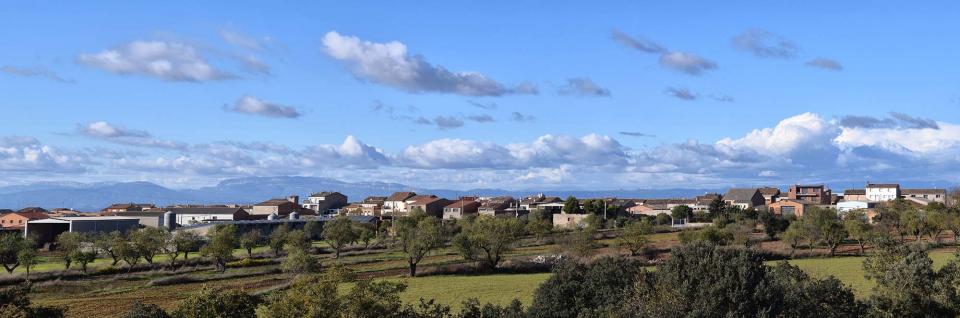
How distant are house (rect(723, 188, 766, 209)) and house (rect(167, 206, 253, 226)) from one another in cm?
10936

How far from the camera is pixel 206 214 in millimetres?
168250

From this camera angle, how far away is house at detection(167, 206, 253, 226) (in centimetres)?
16180

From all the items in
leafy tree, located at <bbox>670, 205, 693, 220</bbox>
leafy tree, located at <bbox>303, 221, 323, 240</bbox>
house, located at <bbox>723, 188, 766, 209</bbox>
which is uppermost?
house, located at <bbox>723, 188, 766, 209</bbox>

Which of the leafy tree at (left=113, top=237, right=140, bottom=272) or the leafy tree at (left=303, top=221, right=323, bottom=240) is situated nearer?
the leafy tree at (left=113, top=237, right=140, bottom=272)

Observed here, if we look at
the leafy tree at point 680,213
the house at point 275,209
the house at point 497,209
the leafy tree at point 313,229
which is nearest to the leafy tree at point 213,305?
the leafy tree at point 313,229

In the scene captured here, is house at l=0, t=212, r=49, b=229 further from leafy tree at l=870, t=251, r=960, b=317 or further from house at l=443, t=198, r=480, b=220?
leafy tree at l=870, t=251, r=960, b=317

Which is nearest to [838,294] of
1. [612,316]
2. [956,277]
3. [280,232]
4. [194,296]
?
[956,277]

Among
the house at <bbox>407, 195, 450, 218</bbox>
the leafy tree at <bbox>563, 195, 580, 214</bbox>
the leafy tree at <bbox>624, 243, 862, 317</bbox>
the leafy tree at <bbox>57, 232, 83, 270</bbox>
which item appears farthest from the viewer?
the house at <bbox>407, 195, 450, 218</bbox>

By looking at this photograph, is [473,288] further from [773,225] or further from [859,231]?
[773,225]

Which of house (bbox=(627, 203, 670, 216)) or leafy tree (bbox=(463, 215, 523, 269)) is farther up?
house (bbox=(627, 203, 670, 216))

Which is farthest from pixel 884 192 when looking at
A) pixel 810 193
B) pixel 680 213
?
pixel 680 213

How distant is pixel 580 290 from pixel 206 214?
144054 millimetres

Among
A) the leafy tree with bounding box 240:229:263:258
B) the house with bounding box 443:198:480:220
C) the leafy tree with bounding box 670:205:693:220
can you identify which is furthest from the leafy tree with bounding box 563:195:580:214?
the leafy tree with bounding box 240:229:263:258

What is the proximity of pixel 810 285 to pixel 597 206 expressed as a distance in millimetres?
120715
